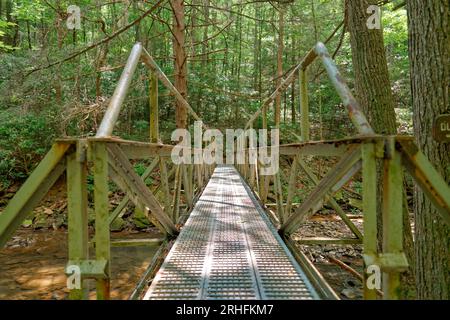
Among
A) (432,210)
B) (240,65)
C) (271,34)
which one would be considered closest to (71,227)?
(432,210)

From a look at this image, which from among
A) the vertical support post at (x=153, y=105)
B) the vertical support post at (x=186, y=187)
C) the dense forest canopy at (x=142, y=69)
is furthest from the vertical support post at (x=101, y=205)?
the dense forest canopy at (x=142, y=69)

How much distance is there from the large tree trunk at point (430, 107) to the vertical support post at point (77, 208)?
243 cm

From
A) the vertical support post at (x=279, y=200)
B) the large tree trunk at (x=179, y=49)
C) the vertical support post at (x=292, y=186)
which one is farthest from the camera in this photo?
the large tree trunk at (x=179, y=49)

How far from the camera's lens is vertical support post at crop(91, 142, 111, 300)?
1.56 m

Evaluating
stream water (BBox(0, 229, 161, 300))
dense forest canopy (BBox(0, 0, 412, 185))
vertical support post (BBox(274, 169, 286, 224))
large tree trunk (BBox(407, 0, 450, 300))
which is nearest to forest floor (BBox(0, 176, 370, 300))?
stream water (BBox(0, 229, 161, 300))

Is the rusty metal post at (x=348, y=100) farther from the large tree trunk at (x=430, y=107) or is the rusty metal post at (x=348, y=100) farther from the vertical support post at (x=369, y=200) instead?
the large tree trunk at (x=430, y=107)

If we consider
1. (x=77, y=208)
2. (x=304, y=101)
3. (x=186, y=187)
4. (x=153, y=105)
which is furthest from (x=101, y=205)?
(x=186, y=187)

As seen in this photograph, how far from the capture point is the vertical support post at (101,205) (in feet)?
5.11

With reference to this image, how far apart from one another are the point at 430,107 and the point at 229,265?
1879mm

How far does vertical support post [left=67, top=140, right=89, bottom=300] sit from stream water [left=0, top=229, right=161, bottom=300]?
4820mm

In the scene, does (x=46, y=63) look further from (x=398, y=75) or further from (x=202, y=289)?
(x=398, y=75)

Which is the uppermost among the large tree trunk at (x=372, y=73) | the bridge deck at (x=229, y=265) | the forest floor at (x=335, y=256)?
the large tree trunk at (x=372, y=73)

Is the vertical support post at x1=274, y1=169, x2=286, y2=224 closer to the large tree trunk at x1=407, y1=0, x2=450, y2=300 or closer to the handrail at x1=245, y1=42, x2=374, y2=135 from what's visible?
the large tree trunk at x1=407, y1=0, x2=450, y2=300

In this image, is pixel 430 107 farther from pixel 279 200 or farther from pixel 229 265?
pixel 229 265
